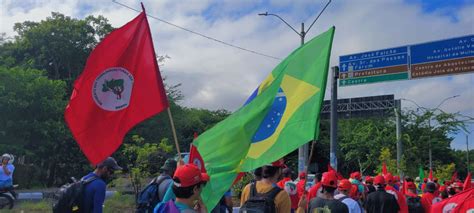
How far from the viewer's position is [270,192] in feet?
17.4

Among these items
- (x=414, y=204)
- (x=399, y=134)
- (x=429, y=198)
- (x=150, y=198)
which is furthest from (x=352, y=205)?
(x=399, y=134)

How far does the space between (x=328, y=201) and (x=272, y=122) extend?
3.45ft

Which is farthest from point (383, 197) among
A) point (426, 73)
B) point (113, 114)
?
point (426, 73)

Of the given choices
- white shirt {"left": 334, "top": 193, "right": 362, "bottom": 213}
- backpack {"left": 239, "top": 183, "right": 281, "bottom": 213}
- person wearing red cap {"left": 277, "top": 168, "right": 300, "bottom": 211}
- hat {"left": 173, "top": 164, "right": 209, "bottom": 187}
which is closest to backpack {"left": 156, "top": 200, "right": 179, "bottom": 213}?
hat {"left": 173, "top": 164, "right": 209, "bottom": 187}

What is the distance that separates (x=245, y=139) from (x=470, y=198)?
2187 millimetres

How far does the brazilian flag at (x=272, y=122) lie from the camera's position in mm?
5176

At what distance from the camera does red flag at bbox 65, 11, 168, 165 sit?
521cm

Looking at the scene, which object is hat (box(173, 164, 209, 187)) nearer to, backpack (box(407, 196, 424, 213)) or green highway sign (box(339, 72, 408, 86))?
backpack (box(407, 196, 424, 213))

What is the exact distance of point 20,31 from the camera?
101 ft

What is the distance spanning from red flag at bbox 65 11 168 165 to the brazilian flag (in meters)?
0.73

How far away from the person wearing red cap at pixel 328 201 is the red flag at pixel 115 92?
6.11 ft

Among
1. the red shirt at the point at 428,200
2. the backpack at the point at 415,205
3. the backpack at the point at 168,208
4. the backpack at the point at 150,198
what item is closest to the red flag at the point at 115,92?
the backpack at the point at 168,208

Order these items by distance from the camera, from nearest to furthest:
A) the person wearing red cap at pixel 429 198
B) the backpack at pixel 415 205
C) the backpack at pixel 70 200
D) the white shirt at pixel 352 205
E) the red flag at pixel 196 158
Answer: the red flag at pixel 196 158 < the backpack at pixel 70 200 < the white shirt at pixel 352 205 < the backpack at pixel 415 205 < the person wearing red cap at pixel 429 198

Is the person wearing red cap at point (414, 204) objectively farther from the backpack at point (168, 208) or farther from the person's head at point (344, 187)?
the backpack at point (168, 208)
